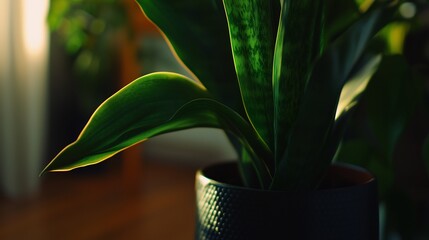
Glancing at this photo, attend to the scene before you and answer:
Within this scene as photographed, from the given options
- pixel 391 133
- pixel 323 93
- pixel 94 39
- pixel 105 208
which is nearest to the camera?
pixel 323 93

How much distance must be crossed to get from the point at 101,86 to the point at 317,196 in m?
1.62

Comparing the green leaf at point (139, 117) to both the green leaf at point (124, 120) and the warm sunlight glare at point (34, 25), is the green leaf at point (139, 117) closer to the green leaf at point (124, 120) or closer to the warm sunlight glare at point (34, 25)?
the green leaf at point (124, 120)

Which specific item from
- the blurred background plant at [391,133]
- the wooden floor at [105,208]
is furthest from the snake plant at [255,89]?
the wooden floor at [105,208]

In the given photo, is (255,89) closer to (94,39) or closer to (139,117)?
(139,117)

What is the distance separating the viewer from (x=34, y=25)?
1.68 metres

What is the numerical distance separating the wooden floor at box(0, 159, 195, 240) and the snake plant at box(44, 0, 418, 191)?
3.17 feet

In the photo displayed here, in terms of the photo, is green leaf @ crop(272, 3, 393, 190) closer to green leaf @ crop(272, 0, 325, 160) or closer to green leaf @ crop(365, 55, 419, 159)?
green leaf @ crop(272, 0, 325, 160)

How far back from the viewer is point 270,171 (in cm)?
44

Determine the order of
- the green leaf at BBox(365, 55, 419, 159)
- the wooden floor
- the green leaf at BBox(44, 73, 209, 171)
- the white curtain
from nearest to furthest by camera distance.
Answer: the green leaf at BBox(44, 73, 209, 171), the green leaf at BBox(365, 55, 419, 159), the wooden floor, the white curtain

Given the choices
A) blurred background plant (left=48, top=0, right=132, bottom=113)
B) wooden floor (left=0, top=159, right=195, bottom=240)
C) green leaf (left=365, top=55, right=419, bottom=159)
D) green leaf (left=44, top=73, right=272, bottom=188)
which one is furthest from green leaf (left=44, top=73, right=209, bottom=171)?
blurred background plant (left=48, top=0, right=132, bottom=113)

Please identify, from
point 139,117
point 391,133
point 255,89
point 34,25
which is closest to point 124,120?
point 139,117

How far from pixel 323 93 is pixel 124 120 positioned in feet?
0.46

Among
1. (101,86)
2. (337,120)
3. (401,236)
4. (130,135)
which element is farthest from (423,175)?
(101,86)

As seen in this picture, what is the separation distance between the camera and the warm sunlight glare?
166cm
